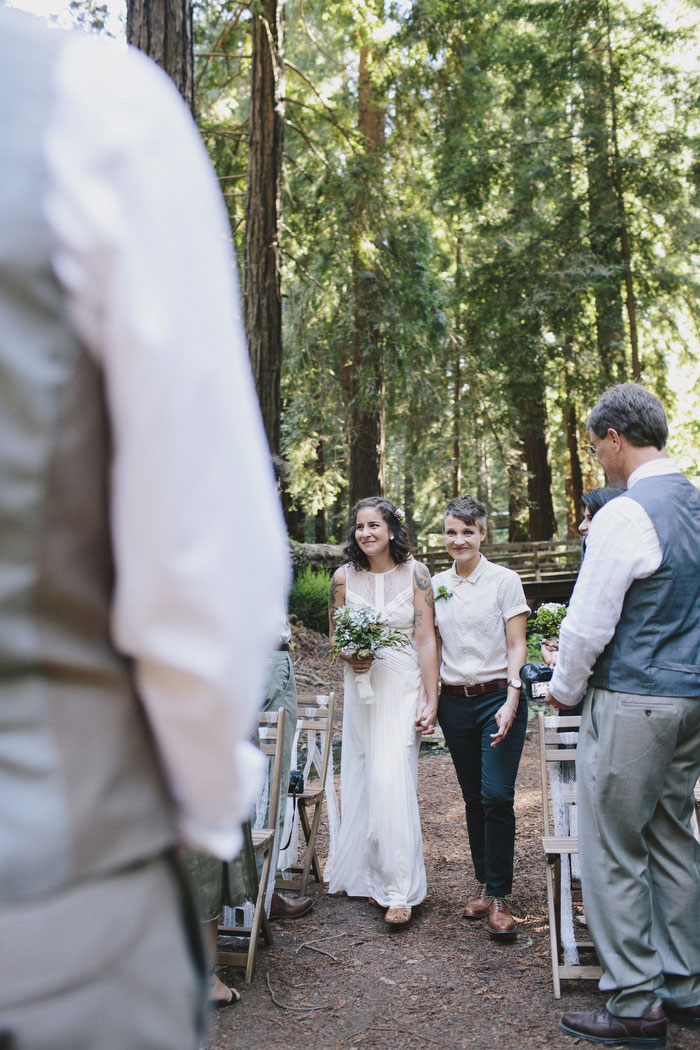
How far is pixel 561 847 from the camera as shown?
4352 mm

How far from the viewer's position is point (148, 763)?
1.01 metres

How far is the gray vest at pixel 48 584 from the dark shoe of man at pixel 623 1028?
3.50 m

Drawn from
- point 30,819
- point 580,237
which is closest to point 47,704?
point 30,819

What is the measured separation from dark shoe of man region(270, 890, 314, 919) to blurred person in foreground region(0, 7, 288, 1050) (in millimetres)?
4845

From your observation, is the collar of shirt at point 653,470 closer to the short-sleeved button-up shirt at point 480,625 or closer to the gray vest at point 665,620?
the gray vest at point 665,620

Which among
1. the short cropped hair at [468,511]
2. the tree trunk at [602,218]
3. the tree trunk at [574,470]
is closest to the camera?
the short cropped hair at [468,511]

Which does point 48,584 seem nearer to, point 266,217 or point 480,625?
point 480,625

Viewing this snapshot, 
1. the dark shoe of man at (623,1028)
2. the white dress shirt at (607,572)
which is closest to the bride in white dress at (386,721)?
the dark shoe of man at (623,1028)

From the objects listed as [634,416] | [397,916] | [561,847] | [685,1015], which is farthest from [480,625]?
[685,1015]

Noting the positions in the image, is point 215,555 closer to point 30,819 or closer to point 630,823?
point 30,819

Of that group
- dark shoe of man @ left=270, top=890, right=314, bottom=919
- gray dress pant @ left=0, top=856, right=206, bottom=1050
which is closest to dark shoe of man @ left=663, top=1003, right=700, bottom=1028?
dark shoe of man @ left=270, top=890, right=314, bottom=919

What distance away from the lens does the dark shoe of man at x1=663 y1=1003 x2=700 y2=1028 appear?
3.81 m

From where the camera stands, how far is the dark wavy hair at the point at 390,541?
596 cm

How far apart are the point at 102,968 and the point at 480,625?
4.62 meters
